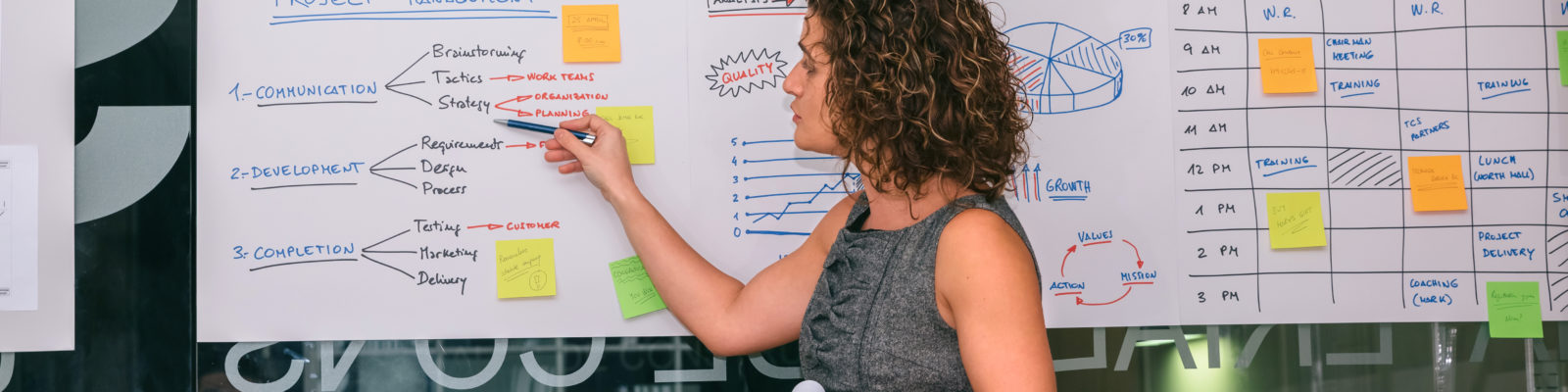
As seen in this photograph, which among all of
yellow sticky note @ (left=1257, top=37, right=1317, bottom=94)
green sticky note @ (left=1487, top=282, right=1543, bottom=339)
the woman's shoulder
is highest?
yellow sticky note @ (left=1257, top=37, right=1317, bottom=94)

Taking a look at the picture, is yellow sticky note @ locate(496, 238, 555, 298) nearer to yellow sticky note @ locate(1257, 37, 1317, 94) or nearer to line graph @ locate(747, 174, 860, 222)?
line graph @ locate(747, 174, 860, 222)

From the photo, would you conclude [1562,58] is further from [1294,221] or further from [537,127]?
[537,127]

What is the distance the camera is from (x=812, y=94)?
1.41 metres

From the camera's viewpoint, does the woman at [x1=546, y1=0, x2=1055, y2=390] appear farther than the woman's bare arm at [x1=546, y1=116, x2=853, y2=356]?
No

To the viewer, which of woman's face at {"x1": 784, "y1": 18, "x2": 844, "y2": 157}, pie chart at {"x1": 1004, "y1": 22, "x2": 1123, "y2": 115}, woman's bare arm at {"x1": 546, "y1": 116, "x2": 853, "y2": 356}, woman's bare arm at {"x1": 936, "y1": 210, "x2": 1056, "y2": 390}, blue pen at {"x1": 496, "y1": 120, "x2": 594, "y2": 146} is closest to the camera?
woman's bare arm at {"x1": 936, "y1": 210, "x2": 1056, "y2": 390}

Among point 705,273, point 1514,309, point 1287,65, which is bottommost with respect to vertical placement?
point 1514,309

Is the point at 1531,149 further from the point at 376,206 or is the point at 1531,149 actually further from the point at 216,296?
the point at 216,296

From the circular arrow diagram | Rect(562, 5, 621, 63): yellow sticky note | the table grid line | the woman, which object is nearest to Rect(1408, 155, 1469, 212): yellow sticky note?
the table grid line

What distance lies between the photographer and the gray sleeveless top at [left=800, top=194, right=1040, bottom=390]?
4.22 ft

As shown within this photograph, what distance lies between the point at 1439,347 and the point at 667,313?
4.67ft

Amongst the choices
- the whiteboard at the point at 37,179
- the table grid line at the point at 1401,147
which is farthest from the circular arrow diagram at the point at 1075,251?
the whiteboard at the point at 37,179

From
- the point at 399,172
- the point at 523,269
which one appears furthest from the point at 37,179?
the point at 523,269

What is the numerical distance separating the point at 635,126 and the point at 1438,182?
4.71 feet

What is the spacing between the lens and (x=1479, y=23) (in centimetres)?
186
